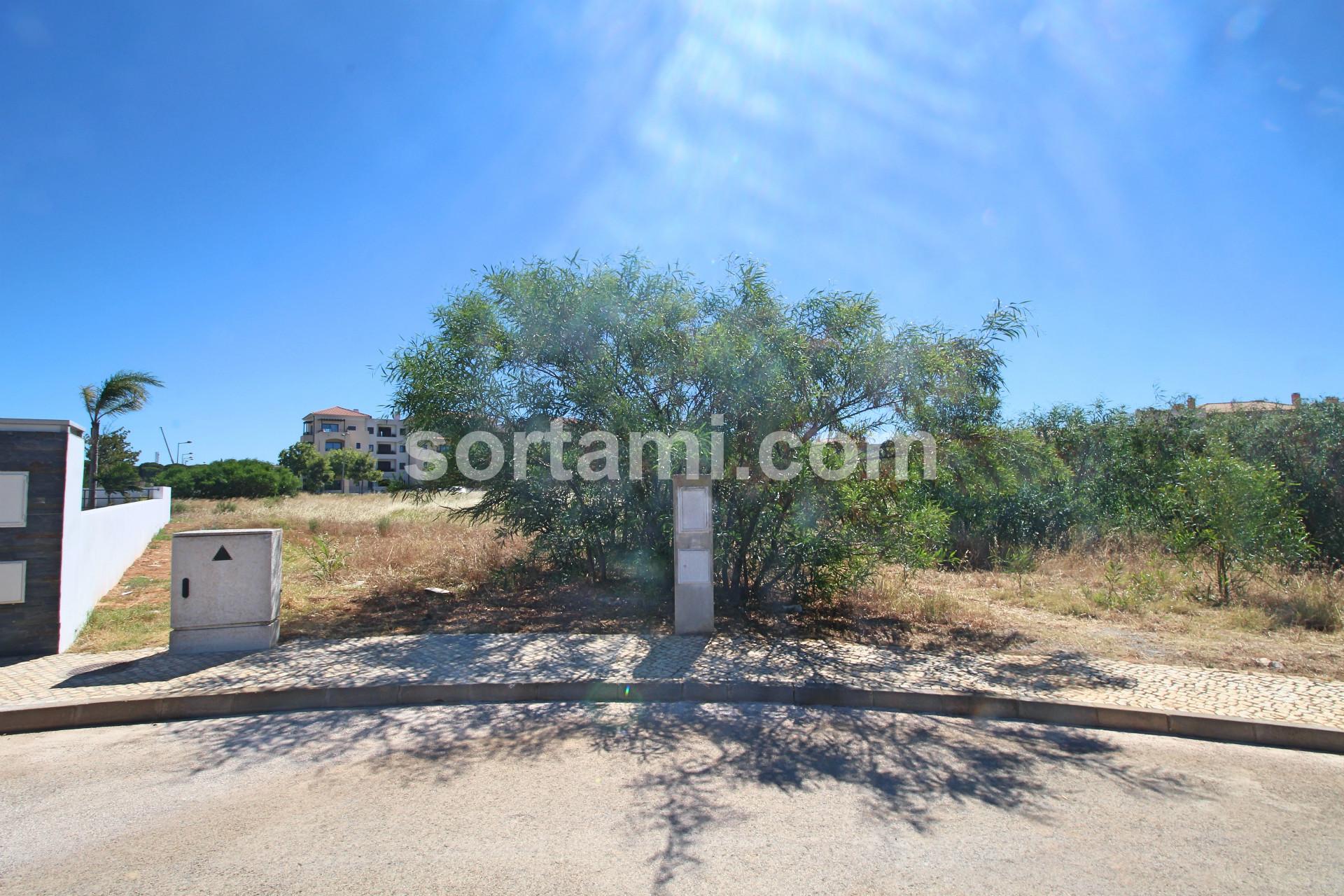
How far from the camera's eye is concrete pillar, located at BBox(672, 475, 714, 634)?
8.12 metres

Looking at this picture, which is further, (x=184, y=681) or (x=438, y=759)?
(x=184, y=681)

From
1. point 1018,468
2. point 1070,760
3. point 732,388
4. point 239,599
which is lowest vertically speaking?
point 1070,760

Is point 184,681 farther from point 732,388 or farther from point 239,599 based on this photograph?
point 732,388

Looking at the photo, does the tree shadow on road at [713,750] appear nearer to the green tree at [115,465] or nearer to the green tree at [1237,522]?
the green tree at [1237,522]

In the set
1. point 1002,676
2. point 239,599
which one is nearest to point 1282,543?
point 1002,676

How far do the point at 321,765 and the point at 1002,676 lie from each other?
5537mm

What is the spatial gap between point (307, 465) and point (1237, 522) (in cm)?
7243

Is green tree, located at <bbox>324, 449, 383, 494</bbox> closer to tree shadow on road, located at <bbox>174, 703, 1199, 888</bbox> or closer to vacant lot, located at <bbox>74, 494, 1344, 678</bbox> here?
vacant lot, located at <bbox>74, 494, 1344, 678</bbox>

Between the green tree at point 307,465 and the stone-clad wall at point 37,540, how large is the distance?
6770cm

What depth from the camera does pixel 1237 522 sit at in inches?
390

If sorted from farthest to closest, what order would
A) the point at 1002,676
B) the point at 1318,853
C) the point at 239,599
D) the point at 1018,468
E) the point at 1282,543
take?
1. the point at 1282,543
2. the point at 1018,468
3. the point at 239,599
4. the point at 1002,676
5. the point at 1318,853

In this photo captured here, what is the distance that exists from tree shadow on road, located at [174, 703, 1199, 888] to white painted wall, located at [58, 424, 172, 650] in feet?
10.4

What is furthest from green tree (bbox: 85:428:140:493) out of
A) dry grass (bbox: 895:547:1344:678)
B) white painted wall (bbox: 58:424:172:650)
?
dry grass (bbox: 895:547:1344:678)

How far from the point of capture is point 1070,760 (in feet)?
15.9
